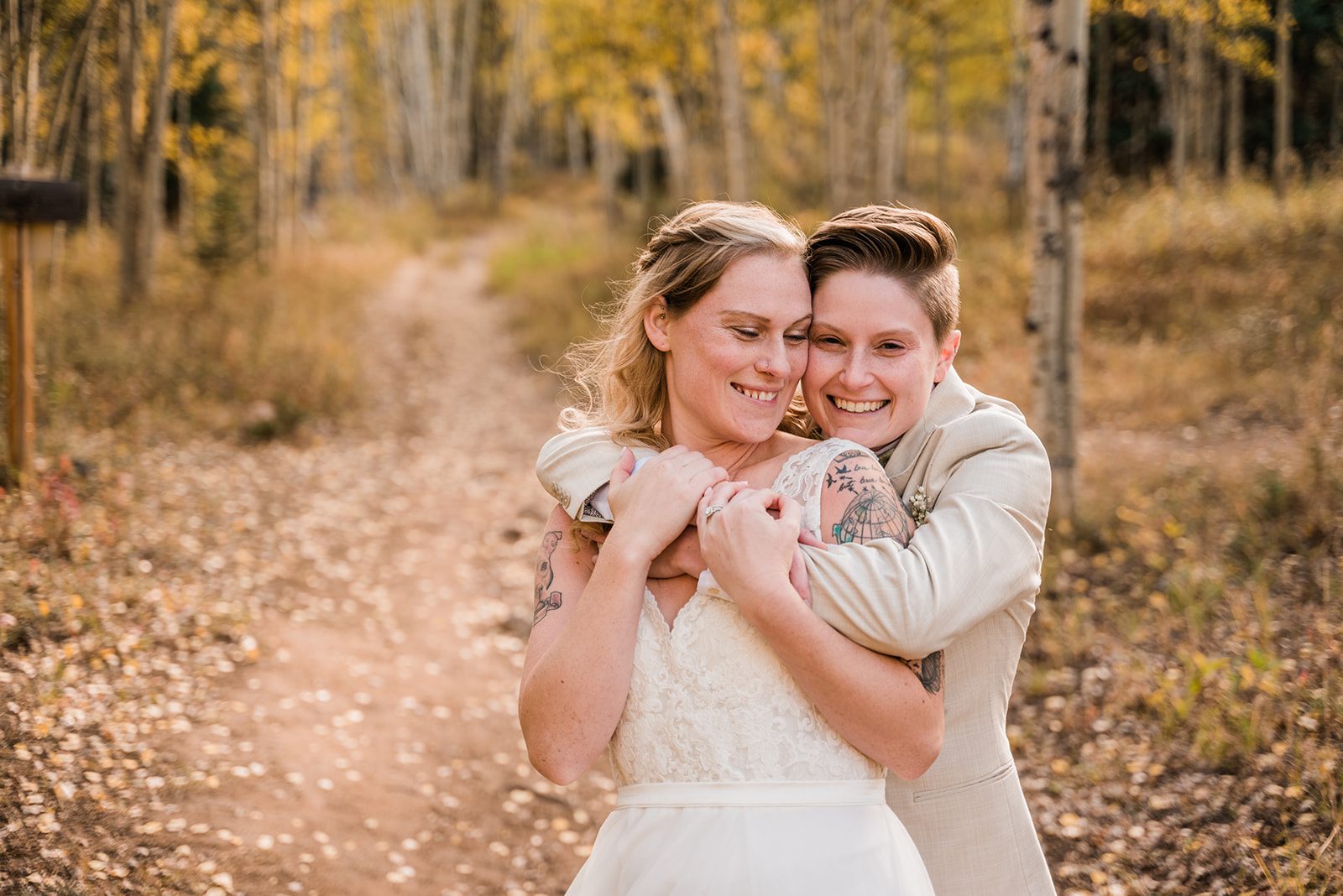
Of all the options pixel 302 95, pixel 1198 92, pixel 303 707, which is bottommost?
pixel 303 707

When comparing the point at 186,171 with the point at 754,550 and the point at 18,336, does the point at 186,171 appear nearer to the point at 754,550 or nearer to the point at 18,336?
the point at 18,336

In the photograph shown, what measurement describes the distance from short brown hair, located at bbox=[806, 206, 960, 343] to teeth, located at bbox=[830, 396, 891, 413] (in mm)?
199

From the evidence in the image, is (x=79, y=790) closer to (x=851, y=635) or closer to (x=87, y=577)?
(x=87, y=577)

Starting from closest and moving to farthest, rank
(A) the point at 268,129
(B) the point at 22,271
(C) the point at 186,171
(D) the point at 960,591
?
(D) the point at 960,591 < (B) the point at 22,271 < (C) the point at 186,171 < (A) the point at 268,129

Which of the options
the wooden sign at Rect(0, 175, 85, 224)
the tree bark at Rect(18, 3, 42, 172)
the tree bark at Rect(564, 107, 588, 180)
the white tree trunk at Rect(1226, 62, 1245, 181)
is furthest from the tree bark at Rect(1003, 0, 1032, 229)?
the tree bark at Rect(564, 107, 588, 180)

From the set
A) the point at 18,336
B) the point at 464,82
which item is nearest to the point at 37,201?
the point at 18,336

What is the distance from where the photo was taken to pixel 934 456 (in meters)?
2.16

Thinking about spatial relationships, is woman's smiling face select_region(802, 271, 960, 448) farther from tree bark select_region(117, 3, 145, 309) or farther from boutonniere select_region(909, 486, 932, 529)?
tree bark select_region(117, 3, 145, 309)

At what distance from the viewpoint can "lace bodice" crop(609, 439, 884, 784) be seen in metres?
1.95

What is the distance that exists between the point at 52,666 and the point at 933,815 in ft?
12.7

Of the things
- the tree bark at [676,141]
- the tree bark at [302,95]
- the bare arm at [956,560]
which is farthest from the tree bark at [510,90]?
the bare arm at [956,560]

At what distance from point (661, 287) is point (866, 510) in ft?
2.23

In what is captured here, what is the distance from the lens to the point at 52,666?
4422 mm

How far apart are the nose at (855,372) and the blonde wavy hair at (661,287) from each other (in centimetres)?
25
